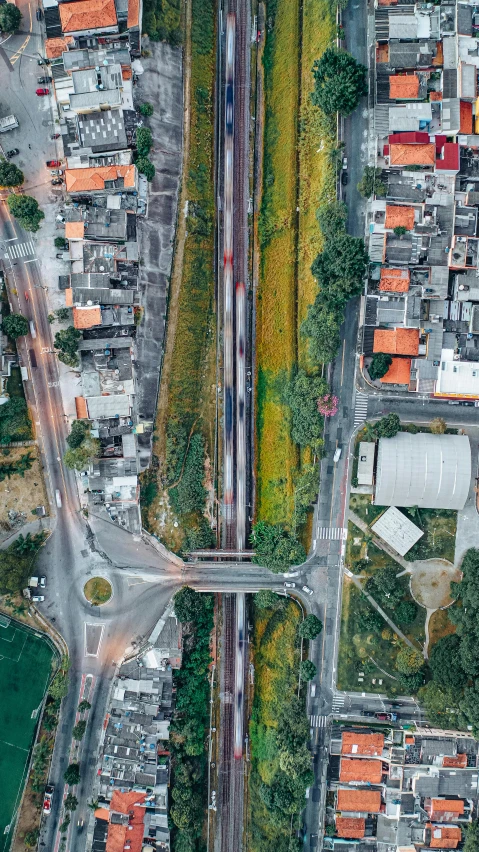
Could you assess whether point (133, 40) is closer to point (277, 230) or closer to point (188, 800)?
point (277, 230)

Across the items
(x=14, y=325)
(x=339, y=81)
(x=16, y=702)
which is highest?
(x=339, y=81)

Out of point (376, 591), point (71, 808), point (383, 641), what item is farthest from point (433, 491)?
point (71, 808)

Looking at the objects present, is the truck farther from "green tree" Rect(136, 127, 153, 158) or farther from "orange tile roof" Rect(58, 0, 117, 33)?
"green tree" Rect(136, 127, 153, 158)

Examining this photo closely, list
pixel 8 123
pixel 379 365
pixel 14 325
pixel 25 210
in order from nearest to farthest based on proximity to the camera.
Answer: pixel 25 210 < pixel 14 325 < pixel 379 365 < pixel 8 123

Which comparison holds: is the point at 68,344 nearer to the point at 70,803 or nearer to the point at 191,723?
the point at 191,723

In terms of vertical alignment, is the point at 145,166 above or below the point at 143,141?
below

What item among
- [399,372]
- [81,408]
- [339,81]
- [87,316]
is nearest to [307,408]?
[399,372]
